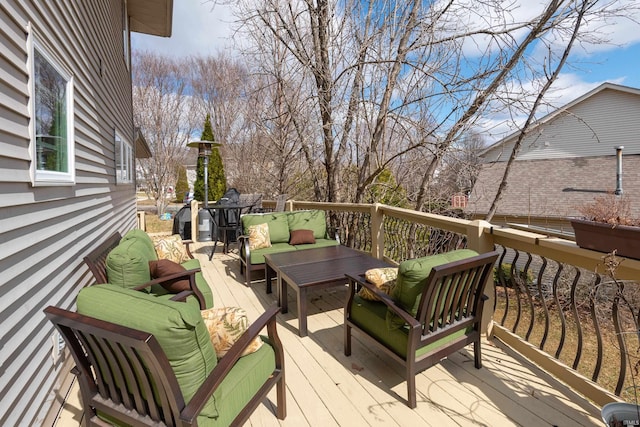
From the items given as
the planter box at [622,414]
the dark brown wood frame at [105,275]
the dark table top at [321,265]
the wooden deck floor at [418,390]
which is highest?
the dark brown wood frame at [105,275]

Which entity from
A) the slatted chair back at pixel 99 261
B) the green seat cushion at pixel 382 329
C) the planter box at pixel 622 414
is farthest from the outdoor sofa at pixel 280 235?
the planter box at pixel 622 414

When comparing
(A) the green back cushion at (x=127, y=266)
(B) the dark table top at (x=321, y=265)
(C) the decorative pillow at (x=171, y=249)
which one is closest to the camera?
(A) the green back cushion at (x=127, y=266)

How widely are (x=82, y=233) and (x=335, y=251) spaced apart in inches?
111

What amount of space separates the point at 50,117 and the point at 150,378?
2282 millimetres

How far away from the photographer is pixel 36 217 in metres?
2.07

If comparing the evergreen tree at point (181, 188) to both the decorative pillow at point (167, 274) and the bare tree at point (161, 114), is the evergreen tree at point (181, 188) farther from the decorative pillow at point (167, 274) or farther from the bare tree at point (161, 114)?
the decorative pillow at point (167, 274)

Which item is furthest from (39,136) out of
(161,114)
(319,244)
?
(161,114)

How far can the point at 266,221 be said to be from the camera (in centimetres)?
495

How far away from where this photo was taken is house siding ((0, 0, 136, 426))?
1.71m

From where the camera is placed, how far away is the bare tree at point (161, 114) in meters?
14.1

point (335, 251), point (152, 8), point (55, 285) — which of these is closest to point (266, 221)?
point (335, 251)

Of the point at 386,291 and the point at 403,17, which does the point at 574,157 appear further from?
the point at 386,291

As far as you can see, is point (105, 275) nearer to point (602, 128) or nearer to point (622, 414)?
point (622, 414)

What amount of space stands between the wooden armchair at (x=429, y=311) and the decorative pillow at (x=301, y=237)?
243cm
